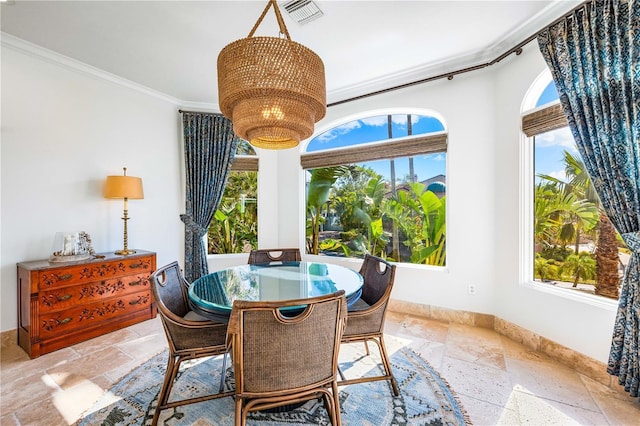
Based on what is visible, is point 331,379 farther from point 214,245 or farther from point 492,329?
point 214,245

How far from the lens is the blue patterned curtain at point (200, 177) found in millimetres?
3902

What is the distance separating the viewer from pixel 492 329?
2957mm

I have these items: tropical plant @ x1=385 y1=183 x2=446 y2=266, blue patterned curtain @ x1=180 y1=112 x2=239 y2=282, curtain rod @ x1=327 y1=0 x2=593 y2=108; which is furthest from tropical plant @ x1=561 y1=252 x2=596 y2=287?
blue patterned curtain @ x1=180 y1=112 x2=239 y2=282

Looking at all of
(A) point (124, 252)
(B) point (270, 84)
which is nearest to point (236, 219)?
(A) point (124, 252)

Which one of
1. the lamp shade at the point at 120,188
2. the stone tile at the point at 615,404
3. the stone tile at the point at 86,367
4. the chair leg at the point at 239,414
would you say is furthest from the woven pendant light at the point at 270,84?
the stone tile at the point at 615,404

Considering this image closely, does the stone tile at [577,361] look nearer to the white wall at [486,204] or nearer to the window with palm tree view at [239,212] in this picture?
the white wall at [486,204]

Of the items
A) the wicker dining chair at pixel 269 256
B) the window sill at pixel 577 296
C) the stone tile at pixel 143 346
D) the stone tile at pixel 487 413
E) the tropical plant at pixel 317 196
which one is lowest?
the stone tile at pixel 143 346

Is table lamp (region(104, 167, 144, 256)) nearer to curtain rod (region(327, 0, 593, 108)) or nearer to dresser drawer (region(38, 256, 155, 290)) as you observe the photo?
dresser drawer (region(38, 256, 155, 290))

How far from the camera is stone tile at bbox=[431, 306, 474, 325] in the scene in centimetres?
309

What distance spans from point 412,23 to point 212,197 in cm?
318

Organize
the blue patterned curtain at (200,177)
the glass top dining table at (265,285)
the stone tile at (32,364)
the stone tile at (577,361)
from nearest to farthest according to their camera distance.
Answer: the glass top dining table at (265,285) → the stone tile at (577,361) → the stone tile at (32,364) → the blue patterned curtain at (200,177)

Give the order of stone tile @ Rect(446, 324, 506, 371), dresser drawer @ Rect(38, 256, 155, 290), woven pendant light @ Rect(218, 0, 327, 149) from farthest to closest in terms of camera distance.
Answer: dresser drawer @ Rect(38, 256, 155, 290) < stone tile @ Rect(446, 324, 506, 371) < woven pendant light @ Rect(218, 0, 327, 149)

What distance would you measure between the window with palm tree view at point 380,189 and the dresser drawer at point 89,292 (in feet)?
7.48

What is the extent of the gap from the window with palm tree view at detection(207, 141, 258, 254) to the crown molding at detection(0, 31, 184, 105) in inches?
55.1
